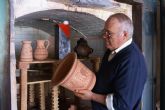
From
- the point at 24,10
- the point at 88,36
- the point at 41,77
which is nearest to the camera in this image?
the point at 24,10

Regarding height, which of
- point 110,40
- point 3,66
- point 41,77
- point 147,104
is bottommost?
point 147,104

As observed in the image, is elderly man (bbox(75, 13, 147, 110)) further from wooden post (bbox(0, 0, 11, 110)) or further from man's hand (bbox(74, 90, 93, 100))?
wooden post (bbox(0, 0, 11, 110))

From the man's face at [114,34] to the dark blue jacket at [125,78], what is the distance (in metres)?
0.05

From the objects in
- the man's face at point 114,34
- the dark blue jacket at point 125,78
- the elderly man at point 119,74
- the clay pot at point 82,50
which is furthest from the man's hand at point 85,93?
the clay pot at point 82,50

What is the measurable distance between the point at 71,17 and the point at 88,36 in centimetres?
53

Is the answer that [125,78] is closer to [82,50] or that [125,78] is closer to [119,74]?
[119,74]

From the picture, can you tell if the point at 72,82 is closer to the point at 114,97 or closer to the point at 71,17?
the point at 114,97

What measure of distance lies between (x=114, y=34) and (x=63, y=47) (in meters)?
0.72

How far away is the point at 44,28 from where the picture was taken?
2.66 meters

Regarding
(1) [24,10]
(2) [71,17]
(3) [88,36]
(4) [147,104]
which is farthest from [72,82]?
(4) [147,104]

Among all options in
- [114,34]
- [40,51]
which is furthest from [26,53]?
[114,34]

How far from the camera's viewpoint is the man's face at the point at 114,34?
56.8 inches

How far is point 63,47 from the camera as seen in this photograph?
6.81 feet

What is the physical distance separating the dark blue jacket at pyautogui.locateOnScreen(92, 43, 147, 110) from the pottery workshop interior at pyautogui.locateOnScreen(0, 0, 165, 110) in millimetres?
124
